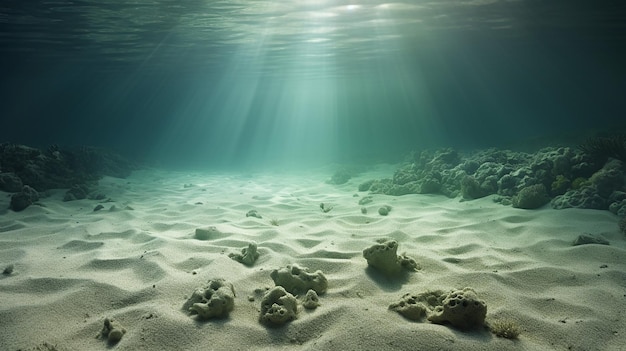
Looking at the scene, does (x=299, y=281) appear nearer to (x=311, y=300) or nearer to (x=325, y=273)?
(x=311, y=300)

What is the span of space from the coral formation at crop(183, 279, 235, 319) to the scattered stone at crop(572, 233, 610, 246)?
5.13 meters

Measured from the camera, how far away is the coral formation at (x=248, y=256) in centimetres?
491

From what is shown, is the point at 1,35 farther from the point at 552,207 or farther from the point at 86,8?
the point at 552,207

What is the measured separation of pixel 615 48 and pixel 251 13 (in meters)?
32.4

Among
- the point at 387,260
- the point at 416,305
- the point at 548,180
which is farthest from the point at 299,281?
the point at 548,180

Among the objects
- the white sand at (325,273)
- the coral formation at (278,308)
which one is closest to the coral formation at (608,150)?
the white sand at (325,273)

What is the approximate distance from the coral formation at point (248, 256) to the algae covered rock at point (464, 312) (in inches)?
107

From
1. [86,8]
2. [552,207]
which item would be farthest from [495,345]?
[86,8]

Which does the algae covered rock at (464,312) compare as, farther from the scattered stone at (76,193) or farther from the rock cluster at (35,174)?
the scattered stone at (76,193)

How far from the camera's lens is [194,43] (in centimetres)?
2222

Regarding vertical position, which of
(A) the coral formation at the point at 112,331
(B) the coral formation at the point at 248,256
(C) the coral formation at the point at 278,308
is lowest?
(B) the coral formation at the point at 248,256

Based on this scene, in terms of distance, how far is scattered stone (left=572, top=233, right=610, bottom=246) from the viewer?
16.6 feet

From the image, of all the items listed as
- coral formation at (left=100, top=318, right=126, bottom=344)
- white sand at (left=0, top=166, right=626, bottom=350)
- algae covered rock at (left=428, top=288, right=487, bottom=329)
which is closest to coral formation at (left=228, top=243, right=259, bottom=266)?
white sand at (left=0, top=166, right=626, bottom=350)

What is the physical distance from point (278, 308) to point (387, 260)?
5.52 ft
